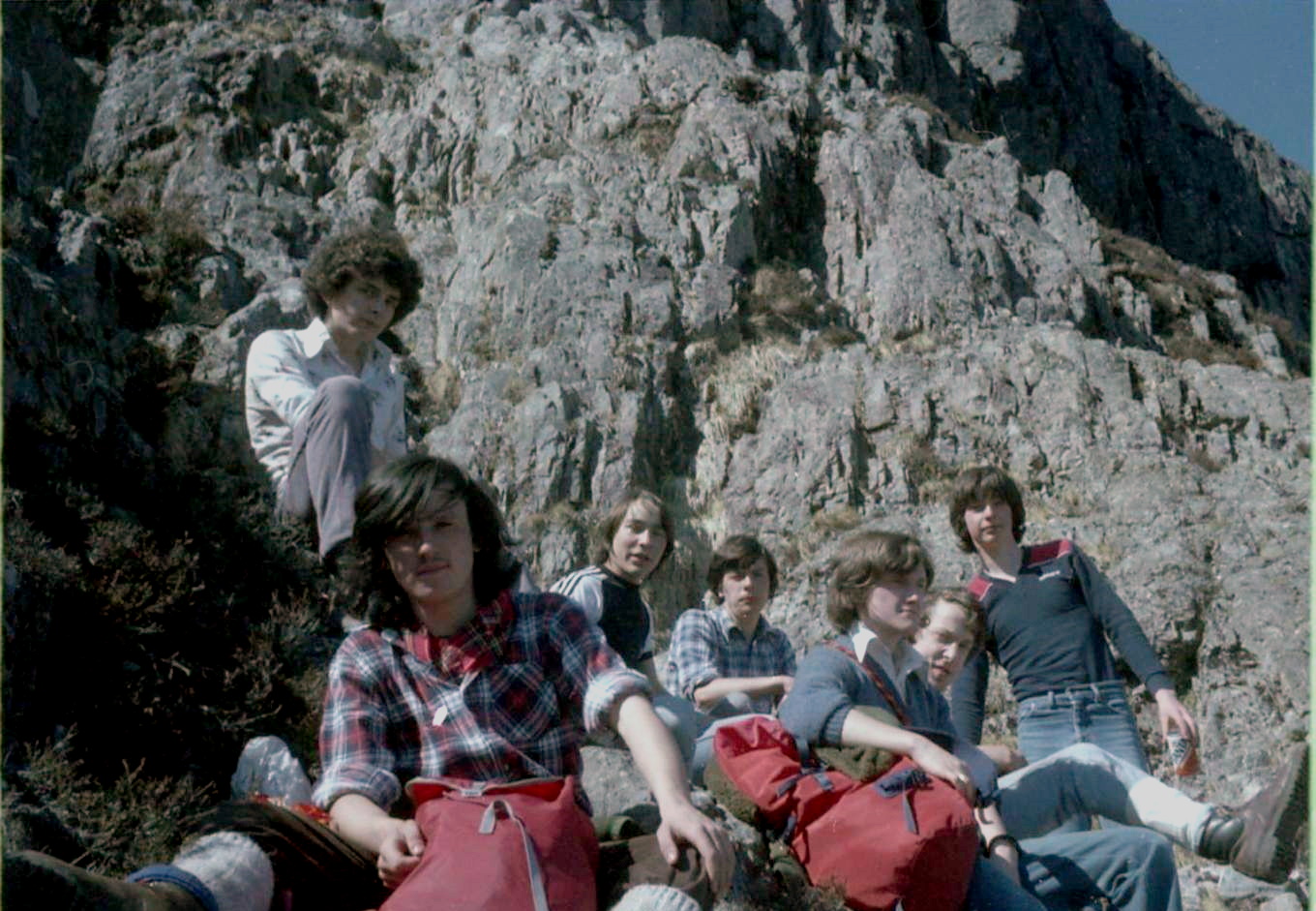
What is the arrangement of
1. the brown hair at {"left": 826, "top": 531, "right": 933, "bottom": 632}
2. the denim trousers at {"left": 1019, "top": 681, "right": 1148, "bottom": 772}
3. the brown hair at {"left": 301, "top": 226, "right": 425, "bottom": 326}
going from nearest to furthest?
the brown hair at {"left": 826, "top": 531, "right": 933, "bottom": 632} → the denim trousers at {"left": 1019, "top": 681, "right": 1148, "bottom": 772} → the brown hair at {"left": 301, "top": 226, "right": 425, "bottom": 326}

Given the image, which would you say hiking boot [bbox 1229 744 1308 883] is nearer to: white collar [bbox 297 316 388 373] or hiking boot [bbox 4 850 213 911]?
hiking boot [bbox 4 850 213 911]

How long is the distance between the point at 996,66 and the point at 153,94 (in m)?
22.3

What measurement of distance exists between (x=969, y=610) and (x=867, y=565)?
1.07 meters

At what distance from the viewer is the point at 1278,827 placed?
2770 millimetres

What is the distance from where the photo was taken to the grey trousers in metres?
3.94

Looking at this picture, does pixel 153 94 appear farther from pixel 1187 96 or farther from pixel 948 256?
pixel 1187 96

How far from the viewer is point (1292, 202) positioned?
121 feet

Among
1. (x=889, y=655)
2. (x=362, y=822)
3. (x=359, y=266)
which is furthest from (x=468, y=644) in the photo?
(x=359, y=266)

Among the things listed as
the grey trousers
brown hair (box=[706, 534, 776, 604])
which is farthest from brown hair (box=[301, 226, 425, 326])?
brown hair (box=[706, 534, 776, 604])

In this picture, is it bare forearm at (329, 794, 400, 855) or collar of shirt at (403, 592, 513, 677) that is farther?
collar of shirt at (403, 592, 513, 677)

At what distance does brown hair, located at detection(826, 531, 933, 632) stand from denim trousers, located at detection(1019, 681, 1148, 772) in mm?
1025

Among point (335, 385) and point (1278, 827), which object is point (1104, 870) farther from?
point (335, 385)

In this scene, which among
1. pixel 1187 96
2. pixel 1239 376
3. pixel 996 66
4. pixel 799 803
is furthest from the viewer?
pixel 1187 96

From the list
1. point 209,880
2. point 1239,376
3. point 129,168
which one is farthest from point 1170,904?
point 129,168
